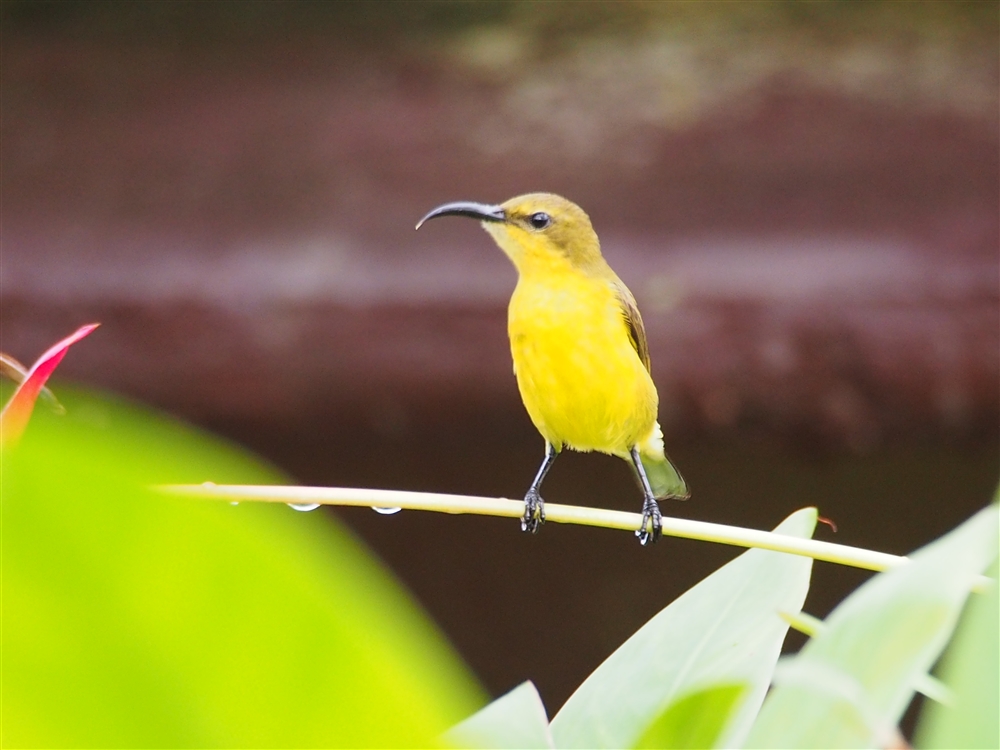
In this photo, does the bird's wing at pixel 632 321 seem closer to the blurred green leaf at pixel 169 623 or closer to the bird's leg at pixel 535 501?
the bird's leg at pixel 535 501

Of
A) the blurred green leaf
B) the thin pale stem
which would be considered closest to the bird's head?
the thin pale stem

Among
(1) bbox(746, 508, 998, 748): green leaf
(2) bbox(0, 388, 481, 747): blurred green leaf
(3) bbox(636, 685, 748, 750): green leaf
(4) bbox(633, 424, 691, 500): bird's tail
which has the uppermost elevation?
(2) bbox(0, 388, 481, 747): blurred green leaf

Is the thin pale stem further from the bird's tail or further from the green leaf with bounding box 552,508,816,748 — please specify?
the bird's tail

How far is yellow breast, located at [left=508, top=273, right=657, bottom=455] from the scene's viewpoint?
0.91 meters

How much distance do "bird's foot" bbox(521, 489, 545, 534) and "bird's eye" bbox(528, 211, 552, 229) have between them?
249 mm

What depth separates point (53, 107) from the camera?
1.89m

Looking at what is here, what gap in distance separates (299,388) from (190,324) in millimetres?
181

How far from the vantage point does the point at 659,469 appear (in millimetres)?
1175

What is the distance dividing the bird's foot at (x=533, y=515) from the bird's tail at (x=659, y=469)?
208 mm

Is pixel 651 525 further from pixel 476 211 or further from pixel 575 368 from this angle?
pixel 476 211

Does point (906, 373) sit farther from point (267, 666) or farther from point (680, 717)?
point (267, 666)

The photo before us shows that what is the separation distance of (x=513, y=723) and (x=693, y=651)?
97 mm

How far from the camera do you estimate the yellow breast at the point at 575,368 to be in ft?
3.00

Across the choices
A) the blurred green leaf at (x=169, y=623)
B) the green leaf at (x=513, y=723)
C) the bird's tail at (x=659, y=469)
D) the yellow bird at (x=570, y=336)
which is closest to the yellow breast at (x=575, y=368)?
the yellow bird at (x=570, y=336)
